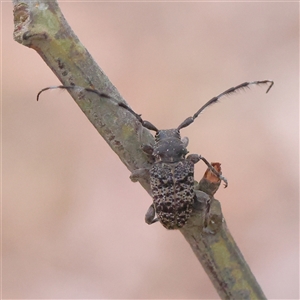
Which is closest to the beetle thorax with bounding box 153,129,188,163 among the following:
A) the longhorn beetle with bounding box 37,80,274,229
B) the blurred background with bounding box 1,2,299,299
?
the longhorn beetle with bounding box 37,80,274,229

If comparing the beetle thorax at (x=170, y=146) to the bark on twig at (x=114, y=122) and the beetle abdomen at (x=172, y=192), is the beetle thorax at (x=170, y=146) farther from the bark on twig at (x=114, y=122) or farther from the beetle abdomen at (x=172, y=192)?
the bark on twig at (x=114, y=122)

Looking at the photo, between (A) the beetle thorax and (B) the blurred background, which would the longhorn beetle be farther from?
(B) the blurred background

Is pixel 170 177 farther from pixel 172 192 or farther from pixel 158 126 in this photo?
pixel 158 126

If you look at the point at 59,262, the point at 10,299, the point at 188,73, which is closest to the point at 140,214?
the point at 59,262

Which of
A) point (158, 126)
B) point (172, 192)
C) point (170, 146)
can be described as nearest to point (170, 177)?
point (172, 192)

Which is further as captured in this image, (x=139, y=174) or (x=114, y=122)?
(x=139, y=174)

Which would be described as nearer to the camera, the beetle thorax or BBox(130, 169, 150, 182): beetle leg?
BBox(130, 169, 150, 182): beetle leg
